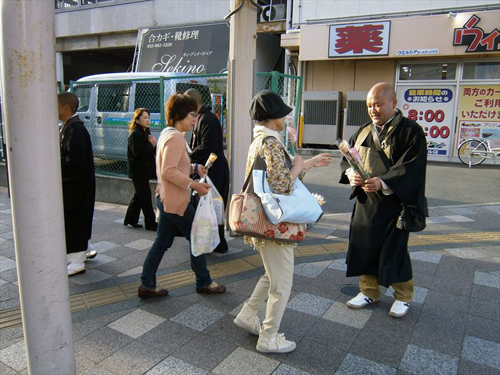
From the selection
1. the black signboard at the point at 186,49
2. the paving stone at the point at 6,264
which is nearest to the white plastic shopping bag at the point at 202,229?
the paving stone at the point at 6,264

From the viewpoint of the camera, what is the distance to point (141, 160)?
16.9 feet

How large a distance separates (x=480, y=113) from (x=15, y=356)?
468 inches

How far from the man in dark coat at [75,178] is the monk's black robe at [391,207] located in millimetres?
2328

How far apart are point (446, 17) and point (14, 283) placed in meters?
11.4

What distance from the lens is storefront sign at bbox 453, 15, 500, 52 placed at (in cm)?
1022

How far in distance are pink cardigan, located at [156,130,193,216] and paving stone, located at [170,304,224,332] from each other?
0.75m

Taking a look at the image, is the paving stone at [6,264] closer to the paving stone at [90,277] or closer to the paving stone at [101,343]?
the paving stone at [90,277]

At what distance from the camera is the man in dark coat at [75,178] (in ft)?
11.6

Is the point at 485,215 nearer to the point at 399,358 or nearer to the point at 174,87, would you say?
the point at 399,358

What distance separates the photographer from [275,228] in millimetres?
2320

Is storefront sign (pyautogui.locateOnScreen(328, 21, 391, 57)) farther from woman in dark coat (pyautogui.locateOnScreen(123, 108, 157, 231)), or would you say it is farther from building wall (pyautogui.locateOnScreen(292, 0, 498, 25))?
woman in dark coat (pyautogui.locateOnScreen(123, 108, 157, 231))

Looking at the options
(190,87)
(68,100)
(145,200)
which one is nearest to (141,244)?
(145,200)

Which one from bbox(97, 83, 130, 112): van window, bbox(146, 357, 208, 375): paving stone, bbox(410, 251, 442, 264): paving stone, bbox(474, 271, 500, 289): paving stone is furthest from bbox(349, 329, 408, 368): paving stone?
bbox(97, 83, 130, 112): van window

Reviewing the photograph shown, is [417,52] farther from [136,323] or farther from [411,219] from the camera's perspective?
[136,323]
